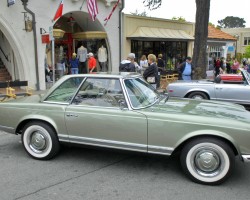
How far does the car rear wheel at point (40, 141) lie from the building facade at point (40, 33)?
5.91 m

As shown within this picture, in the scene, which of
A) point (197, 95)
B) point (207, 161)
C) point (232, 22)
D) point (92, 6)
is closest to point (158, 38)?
point (92, 6)

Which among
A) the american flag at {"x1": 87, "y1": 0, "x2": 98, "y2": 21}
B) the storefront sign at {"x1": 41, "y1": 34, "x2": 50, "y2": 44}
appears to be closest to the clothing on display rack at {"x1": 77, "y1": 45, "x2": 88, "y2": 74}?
the american flag at {"x1": 87, "y1": 0, "x2": 98, "y2": 21}

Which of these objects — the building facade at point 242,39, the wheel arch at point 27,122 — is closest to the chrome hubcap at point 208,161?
the wheel arch at point 27,122

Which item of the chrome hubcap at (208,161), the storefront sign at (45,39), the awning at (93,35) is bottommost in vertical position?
the chrome hubcap at (208,161)

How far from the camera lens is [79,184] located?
12.3ft

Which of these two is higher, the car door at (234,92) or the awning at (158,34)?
the awning at (158,34)

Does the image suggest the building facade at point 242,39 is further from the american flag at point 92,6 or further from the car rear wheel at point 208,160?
the car rear wheel at point 208,160

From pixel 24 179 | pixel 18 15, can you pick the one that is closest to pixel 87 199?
pixel 24 179

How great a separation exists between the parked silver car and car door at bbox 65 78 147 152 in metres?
4.59

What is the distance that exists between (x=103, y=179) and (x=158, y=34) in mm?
14408

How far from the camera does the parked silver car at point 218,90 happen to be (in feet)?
26.9

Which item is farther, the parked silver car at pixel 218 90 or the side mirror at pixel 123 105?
the parked silver car at pixel 218 90

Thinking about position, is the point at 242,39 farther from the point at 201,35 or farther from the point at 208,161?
the point at 208,161

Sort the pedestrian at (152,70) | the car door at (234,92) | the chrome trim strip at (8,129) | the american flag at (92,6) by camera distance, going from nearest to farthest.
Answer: the chrome trim strip at (8,129) < the pedestrian at (152,70) < the car door at (234,92) < the american flag at (92,6)
